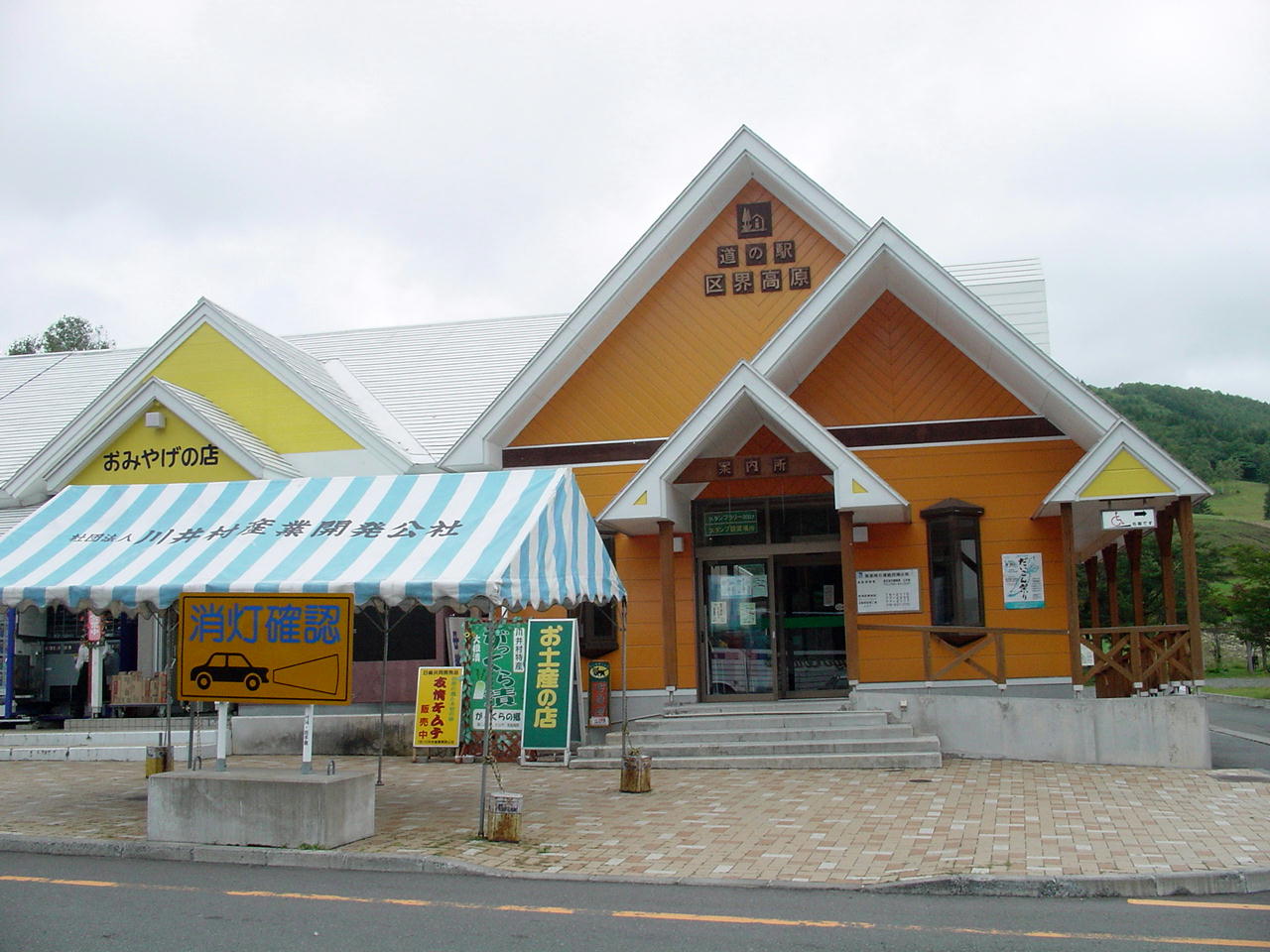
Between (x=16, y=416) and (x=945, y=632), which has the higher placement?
(x=16, y=416)

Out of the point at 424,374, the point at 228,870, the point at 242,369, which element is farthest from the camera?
the point at 424,374

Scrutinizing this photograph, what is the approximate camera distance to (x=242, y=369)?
19719mm

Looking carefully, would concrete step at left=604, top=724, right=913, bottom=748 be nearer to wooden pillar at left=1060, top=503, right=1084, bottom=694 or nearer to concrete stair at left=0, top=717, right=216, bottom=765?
wooden pillar at left=1060, top=503, right=1084, bottom=694

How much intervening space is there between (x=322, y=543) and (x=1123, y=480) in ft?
30.9

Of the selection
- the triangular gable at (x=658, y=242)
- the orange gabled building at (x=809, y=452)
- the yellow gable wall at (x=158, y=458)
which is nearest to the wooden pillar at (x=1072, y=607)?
the orange gabled building at (x=809, y=452)

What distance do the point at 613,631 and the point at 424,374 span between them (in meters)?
Result: 7.53

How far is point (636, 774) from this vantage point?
472 inches

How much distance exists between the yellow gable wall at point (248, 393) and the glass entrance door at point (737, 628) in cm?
637

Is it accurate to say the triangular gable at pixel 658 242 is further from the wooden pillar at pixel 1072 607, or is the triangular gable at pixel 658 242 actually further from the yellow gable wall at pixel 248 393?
the wooden pillar at pixel 1072 607

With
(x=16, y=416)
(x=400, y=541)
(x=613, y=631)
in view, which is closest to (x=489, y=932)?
(x=400, y=541)

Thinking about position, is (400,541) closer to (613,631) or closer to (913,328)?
(613,631)

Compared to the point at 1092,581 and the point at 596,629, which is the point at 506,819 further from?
the point at 1092,581

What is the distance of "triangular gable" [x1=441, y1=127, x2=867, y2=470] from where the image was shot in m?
17.0

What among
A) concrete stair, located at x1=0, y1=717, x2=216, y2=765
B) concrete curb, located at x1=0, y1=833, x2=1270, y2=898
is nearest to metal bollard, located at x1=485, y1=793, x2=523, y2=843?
concrete curb, located at x1=0, y1=833, x2=1270, y2=898
